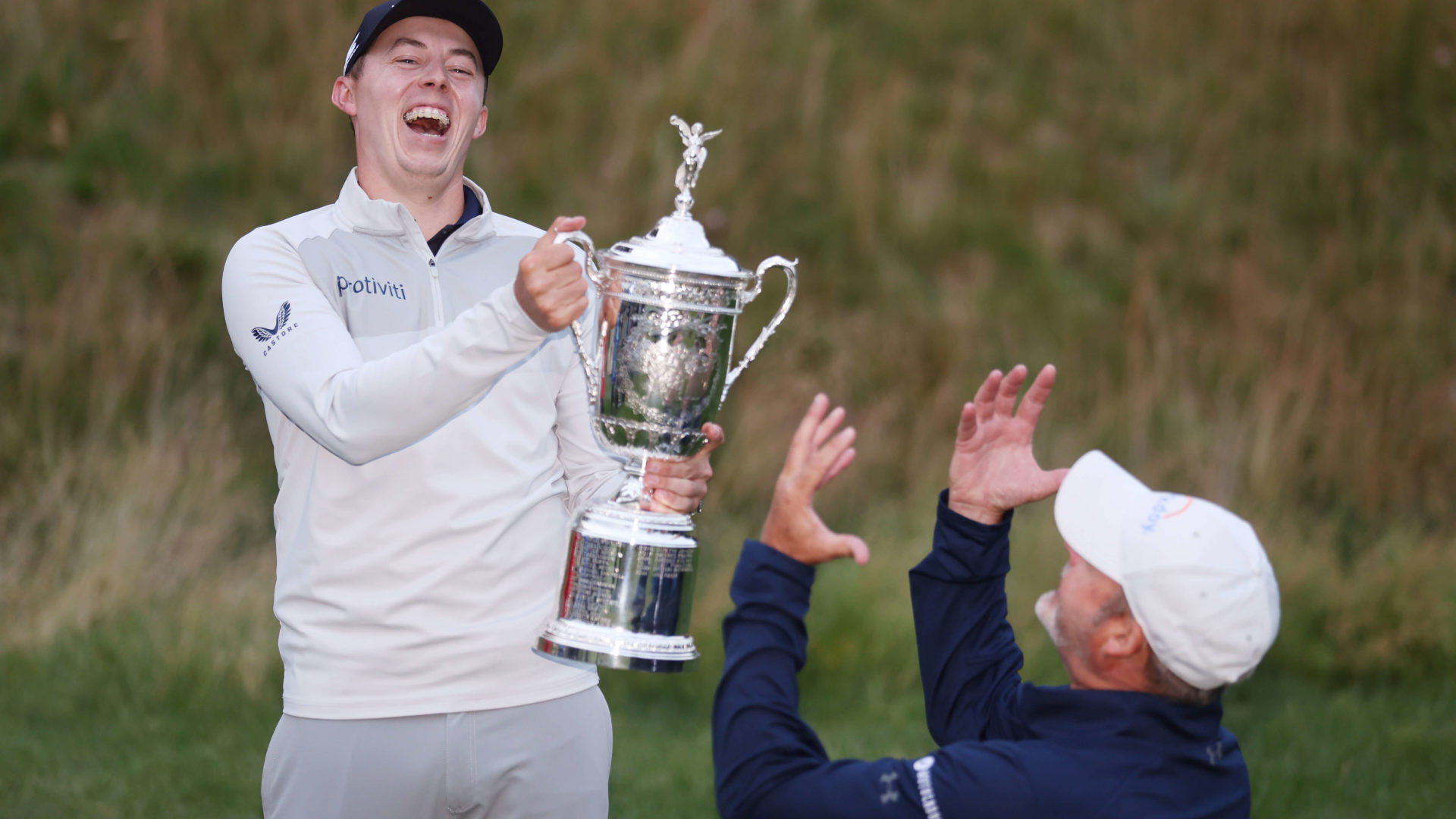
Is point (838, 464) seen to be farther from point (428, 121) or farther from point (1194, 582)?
point (428, 121)

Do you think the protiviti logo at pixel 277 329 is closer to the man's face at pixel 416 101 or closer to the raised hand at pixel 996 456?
the man's face at pixel 416 101

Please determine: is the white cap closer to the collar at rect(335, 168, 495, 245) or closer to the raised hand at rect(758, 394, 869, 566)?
the raised hand at rect(758, 394, 869, 566)

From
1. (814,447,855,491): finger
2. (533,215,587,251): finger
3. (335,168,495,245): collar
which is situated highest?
(335,168,495,245): collar

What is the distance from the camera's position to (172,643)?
20.4 feet

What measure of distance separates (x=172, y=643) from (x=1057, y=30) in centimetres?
908

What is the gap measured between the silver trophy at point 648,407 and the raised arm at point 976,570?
16.4 inches

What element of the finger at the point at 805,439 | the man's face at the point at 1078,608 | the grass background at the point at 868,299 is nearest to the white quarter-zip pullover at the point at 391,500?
the finger at the point at 805,439

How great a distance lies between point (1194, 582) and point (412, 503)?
135cm

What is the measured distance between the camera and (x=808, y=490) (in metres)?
2.07

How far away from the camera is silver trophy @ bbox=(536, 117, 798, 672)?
2.55 metres

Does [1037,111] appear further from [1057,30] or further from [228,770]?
[228,770]

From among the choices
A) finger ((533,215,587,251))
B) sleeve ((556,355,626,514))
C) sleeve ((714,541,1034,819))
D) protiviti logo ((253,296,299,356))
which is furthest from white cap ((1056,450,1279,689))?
protiviti logo ((253,296,299,356))

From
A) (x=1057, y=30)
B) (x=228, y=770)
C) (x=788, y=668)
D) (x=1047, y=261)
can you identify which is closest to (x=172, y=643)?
(x=228, y=770)

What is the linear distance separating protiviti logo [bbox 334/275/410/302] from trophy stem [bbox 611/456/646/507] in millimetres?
521
